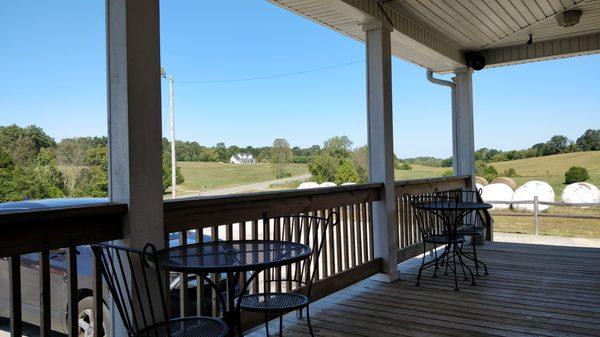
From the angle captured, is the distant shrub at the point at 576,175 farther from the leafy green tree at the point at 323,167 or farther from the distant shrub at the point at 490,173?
the leafy green tree at the point at 323,167

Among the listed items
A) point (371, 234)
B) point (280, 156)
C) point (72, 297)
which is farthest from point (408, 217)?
point (72, 297)

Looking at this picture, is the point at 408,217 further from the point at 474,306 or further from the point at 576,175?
the point at 576,175

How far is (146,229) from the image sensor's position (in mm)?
2086

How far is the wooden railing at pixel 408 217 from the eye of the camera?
4.92 meters

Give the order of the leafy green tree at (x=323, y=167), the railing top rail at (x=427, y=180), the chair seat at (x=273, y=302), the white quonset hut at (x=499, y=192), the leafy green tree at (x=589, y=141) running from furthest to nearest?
the white quonset hut at (x=499, y=192) < the leafy green tree at (x=589, y=141) < the railing top rail at (x=427, y=180) < the leafy green tree at (x=323, y=167) < the chair seat at (x=273, y=302)

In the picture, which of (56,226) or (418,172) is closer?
(56,226)

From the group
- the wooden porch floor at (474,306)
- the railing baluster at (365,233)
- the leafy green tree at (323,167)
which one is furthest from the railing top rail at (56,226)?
the railing baluster at (365,233)

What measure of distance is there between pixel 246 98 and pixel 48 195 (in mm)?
1779

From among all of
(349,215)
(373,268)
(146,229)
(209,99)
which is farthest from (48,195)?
(373,268)

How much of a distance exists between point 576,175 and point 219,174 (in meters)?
9.80

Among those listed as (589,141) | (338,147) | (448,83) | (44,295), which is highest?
(448,83)

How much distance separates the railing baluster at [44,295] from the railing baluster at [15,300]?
8 cm

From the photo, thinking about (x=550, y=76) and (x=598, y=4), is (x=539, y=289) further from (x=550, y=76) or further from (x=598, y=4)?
(x=550, y=76)

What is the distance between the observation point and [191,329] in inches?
70.1
